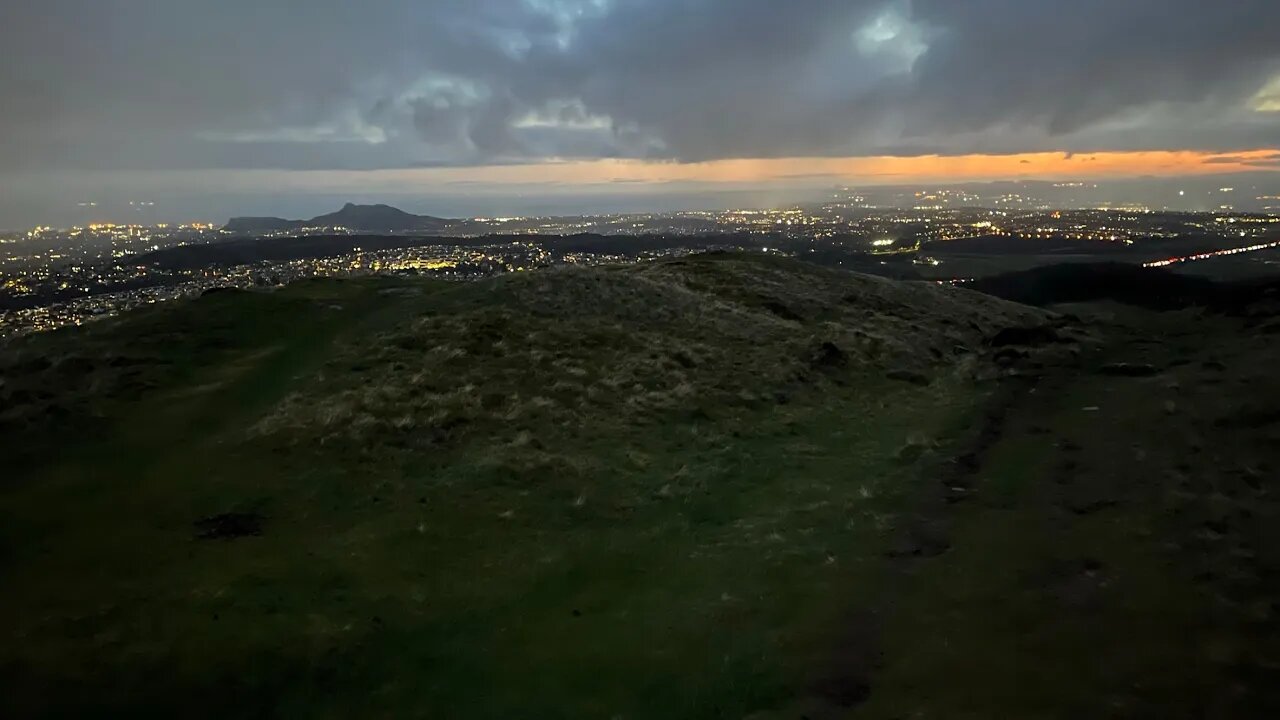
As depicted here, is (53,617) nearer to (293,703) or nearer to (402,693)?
(293,703)

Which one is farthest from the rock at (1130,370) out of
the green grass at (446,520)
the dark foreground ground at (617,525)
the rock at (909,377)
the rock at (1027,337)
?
the rock at (909,377)

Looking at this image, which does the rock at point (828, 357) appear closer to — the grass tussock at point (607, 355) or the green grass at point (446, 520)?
the grass tussock at point (607, 355)

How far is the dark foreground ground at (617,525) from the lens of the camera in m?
12.0

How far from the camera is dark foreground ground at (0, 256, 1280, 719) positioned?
1204 centimetres

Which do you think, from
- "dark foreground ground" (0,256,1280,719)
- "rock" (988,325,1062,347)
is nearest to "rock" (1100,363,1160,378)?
"dark foreground ground" (0,256,1280,719)

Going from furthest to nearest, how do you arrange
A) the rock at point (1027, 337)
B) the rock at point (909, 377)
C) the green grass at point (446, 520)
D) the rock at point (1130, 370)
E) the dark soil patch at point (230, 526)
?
the rock at point (1027, 337), the rock at point (909, 377), the rock at point (1130, 370), the dark soil patch at point (230, 526), the green grass at point (446, 520)

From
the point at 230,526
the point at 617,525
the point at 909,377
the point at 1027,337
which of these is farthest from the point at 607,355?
the point at 1027,337

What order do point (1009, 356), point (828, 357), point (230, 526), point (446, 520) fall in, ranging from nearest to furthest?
point (230, 526) → point (446, 520) → point (828, 357) → point (1009, 356)

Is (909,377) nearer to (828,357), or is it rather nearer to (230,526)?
(828,357)

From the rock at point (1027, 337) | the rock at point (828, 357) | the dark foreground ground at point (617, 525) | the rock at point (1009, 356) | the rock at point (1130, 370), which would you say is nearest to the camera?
the dark foreground ground at point (617, 525)

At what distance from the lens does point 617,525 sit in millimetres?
19219

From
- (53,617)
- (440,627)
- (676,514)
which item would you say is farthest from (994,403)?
(53,617)

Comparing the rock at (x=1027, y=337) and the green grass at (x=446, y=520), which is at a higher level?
the rock at (x=1027, y=337)

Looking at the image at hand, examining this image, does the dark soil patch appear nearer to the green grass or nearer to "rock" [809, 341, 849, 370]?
the green grass
